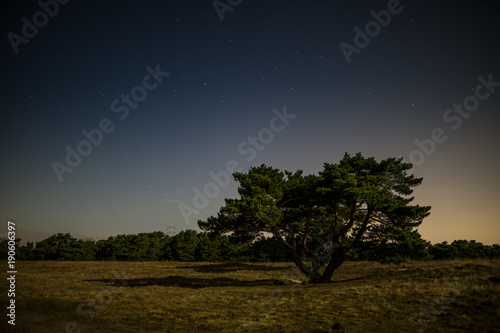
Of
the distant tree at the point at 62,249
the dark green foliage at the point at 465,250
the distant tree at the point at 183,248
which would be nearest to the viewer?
the dark green foliage at the point at 465,250

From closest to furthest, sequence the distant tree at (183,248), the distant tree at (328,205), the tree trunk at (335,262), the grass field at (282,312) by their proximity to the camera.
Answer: the grass field at (282,312)
the distant tree at (328,205)
the tree trunk at (335,262)
the distant tree at (183,248)

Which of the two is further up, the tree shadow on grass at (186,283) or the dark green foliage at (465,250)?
the tree shadow on grass at (186,283)

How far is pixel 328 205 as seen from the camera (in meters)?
20.1

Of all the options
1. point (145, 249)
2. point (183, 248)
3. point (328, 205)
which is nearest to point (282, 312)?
point (328, 205)

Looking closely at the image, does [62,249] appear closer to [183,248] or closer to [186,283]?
[183,248]

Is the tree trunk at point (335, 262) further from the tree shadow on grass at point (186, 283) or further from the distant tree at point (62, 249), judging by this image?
the distant tree at point (62, 249)

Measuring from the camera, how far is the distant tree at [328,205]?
1755cm

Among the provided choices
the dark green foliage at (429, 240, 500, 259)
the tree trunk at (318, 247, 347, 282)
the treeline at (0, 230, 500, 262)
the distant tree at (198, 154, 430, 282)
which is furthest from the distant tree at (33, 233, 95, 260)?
the dark green foliage at (429, 240, 500, 259)

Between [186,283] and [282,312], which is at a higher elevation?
[282,312]

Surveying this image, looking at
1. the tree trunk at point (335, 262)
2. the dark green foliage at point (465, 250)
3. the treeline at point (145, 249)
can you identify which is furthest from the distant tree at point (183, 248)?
the dark green foliage at point (465, 250)

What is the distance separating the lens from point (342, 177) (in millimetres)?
18547

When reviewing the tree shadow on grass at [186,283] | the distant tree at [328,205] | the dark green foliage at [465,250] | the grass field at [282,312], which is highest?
the distant tree at [328,205]

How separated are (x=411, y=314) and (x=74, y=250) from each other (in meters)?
70.3

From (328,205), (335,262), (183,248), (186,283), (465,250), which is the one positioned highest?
(328,205)
